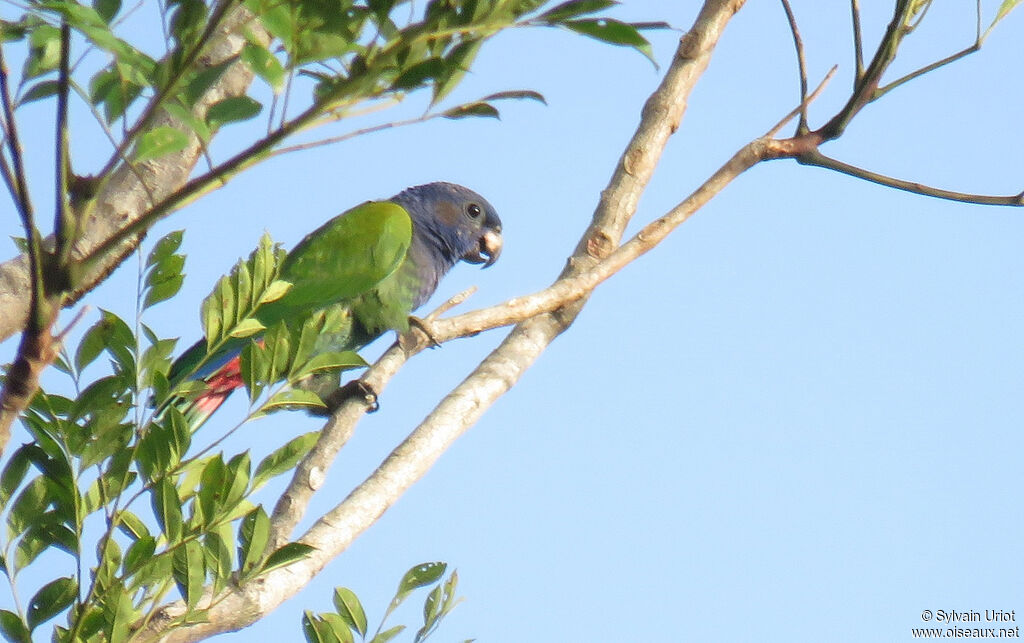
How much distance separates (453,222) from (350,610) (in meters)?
3.13

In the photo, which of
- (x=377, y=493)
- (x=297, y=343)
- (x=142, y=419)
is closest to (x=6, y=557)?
(x=142, y=419)

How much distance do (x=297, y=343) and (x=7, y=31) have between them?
2.45 ft

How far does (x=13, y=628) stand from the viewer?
1435 mm

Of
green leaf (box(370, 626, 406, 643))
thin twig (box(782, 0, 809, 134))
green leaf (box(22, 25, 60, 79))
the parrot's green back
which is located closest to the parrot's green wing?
the parrot's green back

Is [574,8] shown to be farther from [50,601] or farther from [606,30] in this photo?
[50,601]

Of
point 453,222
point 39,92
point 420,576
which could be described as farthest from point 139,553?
point 453,222

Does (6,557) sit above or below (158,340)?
below

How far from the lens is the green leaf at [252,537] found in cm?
154

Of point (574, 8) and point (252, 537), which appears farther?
point (252, 537)

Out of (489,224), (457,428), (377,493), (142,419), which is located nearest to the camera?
(142,419)

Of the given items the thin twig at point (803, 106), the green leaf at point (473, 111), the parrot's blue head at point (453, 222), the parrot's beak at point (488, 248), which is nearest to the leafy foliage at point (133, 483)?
the green leaf at point (473, 111)

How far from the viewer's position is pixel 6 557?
1492mm

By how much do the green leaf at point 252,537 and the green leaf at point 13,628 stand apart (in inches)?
12.3

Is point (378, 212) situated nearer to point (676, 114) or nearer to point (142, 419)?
point (142, 419)
